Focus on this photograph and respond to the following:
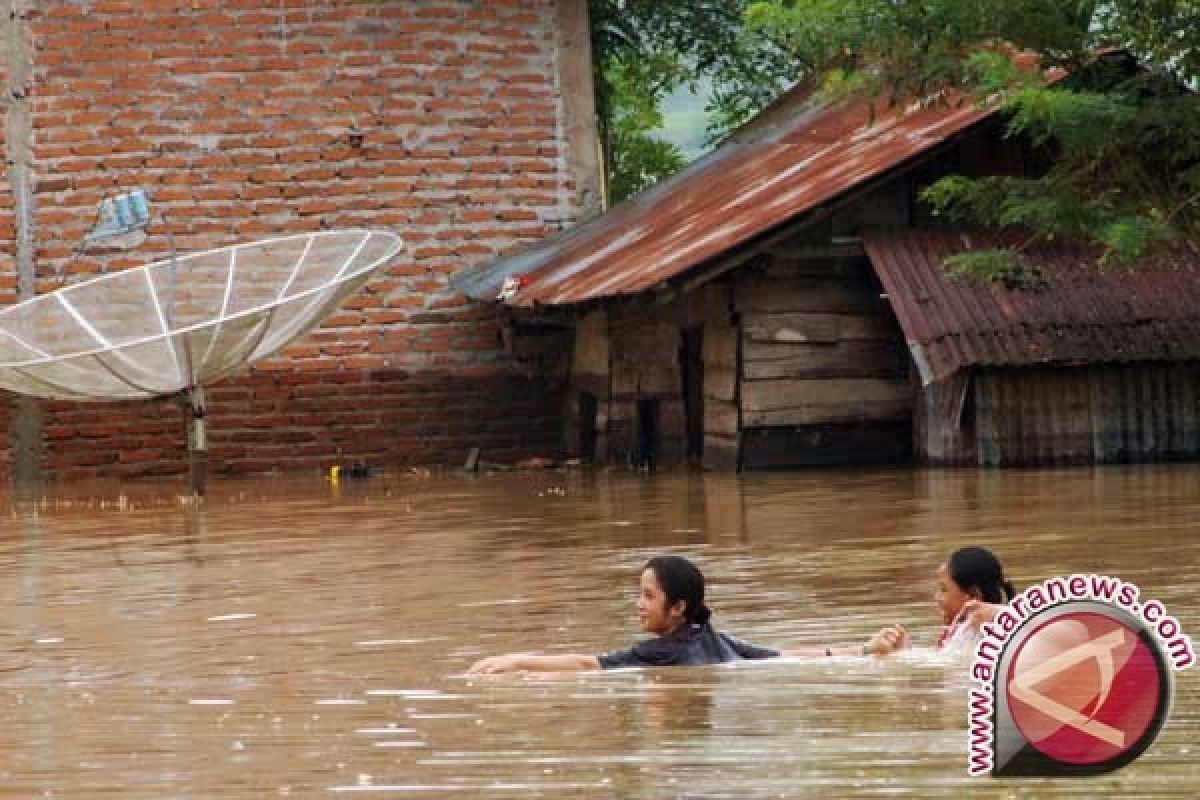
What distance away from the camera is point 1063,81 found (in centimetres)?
1988

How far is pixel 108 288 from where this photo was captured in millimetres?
21156

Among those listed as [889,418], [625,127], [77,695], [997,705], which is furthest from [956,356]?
[625,127]

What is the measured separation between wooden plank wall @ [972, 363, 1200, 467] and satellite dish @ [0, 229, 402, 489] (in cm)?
473

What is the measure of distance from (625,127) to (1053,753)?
29606mm

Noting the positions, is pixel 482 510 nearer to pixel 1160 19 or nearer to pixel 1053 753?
pixel 1160 19

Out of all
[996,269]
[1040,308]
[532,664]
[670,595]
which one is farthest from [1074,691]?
[1040,308]

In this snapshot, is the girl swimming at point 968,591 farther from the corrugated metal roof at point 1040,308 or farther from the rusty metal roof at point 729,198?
the rusty metal roof at point 729,198

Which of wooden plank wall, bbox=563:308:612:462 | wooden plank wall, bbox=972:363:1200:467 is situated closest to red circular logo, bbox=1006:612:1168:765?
wooden plank wall, bbox=972:363:1200:467

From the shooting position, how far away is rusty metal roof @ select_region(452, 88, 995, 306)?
798 inches

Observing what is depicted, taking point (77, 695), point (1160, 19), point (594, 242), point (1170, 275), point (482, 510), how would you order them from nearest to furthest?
point (77, 695)
point (482, 510)
point (1160, 19)
point (1170, 275)
point (594, 242)

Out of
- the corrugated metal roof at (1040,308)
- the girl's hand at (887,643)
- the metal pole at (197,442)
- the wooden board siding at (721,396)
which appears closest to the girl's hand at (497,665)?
the girl's hand at (887,643)

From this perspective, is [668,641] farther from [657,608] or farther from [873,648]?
[873,648]

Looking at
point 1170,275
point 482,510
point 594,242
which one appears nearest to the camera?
point 482,510

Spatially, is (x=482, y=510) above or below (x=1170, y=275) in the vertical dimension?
below
